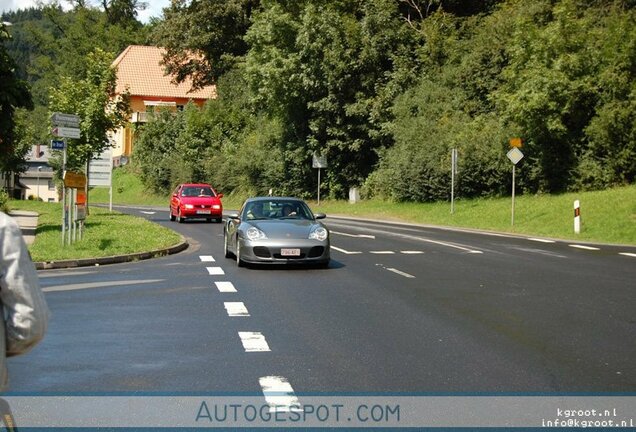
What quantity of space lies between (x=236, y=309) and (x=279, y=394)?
15.5ft

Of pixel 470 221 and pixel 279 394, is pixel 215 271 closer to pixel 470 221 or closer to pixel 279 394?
pixel 279 394

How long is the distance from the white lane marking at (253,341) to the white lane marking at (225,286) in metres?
3.98

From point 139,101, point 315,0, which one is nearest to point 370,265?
point 315,0

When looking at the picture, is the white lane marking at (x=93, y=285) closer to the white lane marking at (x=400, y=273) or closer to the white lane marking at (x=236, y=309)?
the white lane marking at (x=236, y=309)

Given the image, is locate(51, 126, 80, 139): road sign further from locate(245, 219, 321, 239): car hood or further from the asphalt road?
locate(245, 219, 321, 239): car hood

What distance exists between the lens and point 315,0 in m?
52.0

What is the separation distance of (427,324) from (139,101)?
8566 centimetres

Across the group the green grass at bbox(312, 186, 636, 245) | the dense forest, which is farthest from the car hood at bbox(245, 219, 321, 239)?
the green grass at bbox(312, 186, 636, 245)

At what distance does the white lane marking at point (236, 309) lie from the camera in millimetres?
10836

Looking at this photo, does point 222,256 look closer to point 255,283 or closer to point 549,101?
point 255,283

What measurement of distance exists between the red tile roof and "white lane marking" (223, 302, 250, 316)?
8170 cm

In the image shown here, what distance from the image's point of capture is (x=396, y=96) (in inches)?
1886

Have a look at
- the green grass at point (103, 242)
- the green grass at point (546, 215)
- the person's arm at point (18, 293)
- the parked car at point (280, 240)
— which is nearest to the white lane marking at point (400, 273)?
the parked car at point (280, 240)

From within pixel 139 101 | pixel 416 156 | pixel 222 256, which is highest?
pixel 139 101
